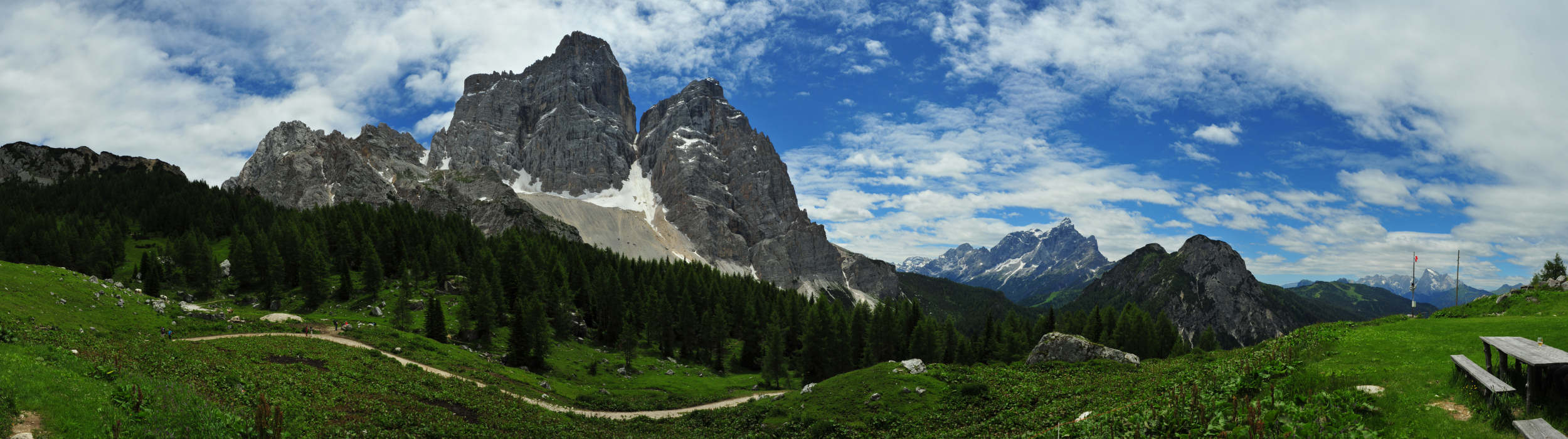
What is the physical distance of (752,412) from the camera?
42438 mm

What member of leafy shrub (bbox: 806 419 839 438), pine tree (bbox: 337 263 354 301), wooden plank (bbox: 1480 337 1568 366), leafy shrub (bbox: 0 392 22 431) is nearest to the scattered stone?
wooden plank (bbox: 1480 337 1568 366)

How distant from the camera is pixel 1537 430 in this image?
45.4ft

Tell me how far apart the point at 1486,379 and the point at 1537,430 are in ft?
8.06

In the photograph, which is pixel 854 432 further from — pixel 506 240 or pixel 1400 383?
pixel 506 240

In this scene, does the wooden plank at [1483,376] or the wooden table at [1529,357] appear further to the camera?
the wooden plank at [1483,376]

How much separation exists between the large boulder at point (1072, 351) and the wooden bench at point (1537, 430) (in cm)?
3775

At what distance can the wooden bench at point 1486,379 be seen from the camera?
15266mm

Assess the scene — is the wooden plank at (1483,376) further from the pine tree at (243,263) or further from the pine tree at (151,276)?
the pine tree at (243,263)

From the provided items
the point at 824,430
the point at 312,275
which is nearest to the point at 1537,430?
the point at 824,430

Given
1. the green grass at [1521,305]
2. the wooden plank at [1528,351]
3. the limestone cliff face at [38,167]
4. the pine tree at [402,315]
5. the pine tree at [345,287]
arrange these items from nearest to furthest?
1. the wooden plank at [1528,351]
2. the green grass at [1521,305]
3. the pine tree at [402,315]
4. the pine tree at [345,287]
5. the limestone cliff face at [38,167]

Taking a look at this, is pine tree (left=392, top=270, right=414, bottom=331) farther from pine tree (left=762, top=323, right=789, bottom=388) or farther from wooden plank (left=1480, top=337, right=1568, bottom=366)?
wooden plank (left=1480, top=337, right=1568, bottom=366)

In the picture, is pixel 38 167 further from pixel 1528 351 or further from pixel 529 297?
pixel 1528 351

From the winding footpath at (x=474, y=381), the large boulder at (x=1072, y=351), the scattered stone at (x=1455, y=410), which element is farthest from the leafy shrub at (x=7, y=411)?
the large boulder at (x=1072, y=351)

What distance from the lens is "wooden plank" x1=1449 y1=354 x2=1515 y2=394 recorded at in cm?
1526
